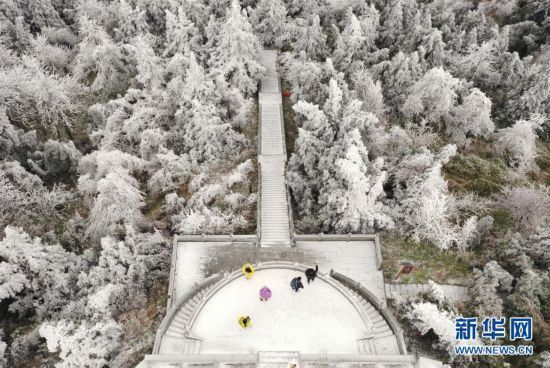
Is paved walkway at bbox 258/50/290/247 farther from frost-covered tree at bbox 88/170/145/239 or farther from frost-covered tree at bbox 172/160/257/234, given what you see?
frost-covered tree at bbox 88/170/145/239

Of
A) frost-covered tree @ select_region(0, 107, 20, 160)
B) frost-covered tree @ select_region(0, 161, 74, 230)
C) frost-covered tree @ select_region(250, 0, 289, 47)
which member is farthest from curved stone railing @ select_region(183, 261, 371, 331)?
frost-covered tree @ select_region(250, 0, 289, 47)

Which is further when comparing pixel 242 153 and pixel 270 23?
pixel 270 23

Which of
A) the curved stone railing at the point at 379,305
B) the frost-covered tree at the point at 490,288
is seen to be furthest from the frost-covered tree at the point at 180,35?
the frost-covered tree at the point at 490,288

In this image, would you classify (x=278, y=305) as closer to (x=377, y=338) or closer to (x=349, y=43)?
(x=377, y=338)

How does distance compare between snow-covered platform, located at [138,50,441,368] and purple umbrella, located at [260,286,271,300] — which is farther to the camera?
purple umbrella, located at [260,286,271,300]

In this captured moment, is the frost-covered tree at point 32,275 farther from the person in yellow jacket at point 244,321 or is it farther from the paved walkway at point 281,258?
the person in yellow jacket at point 244,321

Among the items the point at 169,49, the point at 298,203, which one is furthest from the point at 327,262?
the point at 169,49

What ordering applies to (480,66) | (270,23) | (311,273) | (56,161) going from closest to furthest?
1. (311,273)
2. (56,161)
3. (480,66)
4. (270,23)

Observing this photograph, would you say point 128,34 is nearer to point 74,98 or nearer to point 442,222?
point 74,98

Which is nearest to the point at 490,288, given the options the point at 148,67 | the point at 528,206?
the point at 528,206
